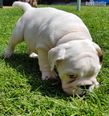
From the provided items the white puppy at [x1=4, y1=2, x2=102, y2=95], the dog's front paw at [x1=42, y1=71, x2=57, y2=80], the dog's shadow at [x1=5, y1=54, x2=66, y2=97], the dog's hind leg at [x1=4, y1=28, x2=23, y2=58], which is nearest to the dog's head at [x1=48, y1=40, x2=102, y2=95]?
the white puppy at [x1=4, y1=2, x2=102, y2=95]

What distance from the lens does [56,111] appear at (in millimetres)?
2750

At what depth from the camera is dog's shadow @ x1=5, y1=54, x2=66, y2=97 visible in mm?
3191

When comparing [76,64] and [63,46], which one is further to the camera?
[63,46]

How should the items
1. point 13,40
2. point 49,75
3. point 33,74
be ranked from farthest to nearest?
point 13,40 < point 33,74 < point 49,75

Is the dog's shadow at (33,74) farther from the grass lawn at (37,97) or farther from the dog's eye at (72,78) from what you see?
the dog's eye at (72,78)

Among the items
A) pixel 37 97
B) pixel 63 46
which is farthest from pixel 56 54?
pixel 37 97

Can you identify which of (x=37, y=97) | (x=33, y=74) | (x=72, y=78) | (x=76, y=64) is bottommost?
(x=33, y=74)

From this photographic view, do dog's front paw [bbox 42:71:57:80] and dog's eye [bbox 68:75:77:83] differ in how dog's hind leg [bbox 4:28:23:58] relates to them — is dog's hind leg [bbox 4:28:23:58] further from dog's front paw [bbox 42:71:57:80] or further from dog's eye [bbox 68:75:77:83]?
dog's eye [bbox 68:75:77:83]

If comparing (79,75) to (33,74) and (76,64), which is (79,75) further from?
(33,74)

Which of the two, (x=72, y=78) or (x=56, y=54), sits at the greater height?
(x=56, y=54)

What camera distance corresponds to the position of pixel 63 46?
3094 millimetres

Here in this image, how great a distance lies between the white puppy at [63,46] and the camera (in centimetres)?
300

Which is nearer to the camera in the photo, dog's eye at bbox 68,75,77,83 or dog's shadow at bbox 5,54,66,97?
dog's eye at bbox 68,75,77,83

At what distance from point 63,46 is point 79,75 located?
272 mm
